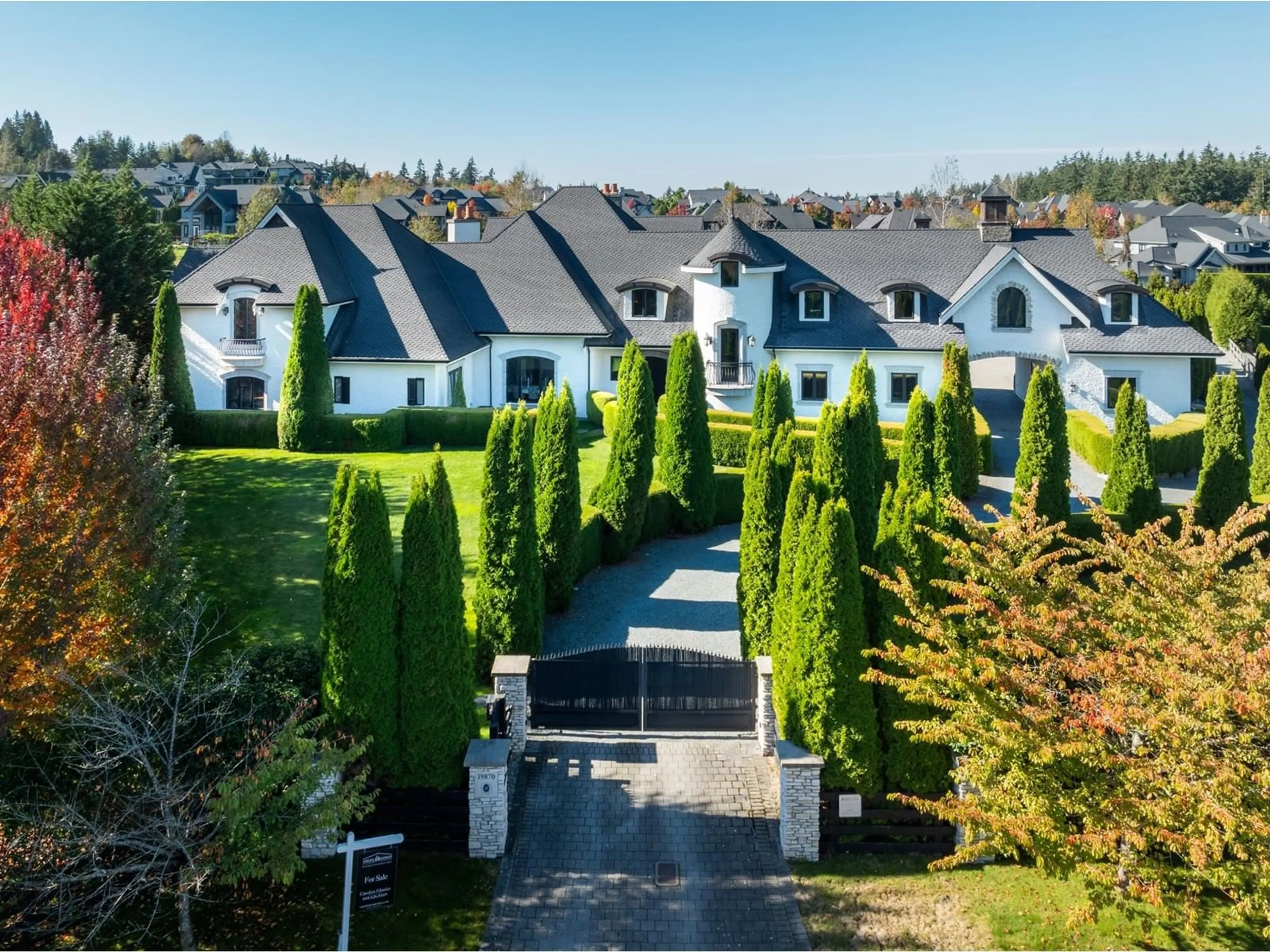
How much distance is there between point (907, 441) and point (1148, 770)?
48.0 ft

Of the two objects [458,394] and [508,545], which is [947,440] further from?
[458,394]

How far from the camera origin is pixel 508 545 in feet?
59.3

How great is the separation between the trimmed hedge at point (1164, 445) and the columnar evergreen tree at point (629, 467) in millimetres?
A: 15093

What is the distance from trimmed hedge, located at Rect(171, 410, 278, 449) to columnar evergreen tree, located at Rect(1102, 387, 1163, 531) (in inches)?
1008

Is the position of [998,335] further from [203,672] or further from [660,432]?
[203,672]

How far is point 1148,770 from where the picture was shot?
10492mm

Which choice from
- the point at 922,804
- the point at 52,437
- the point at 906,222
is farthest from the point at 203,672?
the point at 906,222

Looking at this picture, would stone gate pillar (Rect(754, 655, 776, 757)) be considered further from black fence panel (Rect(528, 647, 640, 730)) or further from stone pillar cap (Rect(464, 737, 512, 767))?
stone pillar cap (Rect(464, 737, 512, 767))

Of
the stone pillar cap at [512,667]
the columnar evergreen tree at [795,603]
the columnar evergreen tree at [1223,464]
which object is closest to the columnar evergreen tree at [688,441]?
the columnar evergreen tree at [795,603]

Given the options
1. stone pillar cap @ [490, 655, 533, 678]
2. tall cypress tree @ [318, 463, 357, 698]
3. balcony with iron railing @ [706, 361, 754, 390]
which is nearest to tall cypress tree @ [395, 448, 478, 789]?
tall cypress tree @ [318, 463, 357, 698]

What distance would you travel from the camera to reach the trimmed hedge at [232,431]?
34.8m

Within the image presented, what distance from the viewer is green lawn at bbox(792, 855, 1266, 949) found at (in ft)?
39.1

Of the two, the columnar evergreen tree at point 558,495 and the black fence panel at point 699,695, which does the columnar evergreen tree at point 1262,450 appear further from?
the columnar evergreen tree at point 558,495

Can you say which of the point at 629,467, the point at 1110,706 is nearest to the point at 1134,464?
the point at 629,467
